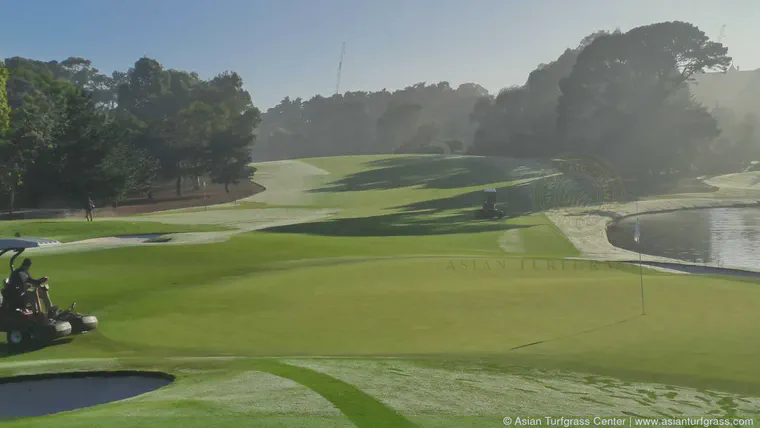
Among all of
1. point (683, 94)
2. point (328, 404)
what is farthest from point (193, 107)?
point (328, 404)

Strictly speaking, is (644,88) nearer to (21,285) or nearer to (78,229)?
(78,229)

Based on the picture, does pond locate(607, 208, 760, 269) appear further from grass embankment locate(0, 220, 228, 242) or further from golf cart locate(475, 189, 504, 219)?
grass embankment locate(0, 220, 228, 242)

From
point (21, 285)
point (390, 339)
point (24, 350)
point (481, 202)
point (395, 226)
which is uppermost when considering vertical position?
point (481, 202)

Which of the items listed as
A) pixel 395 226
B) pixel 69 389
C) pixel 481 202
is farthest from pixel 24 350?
pixel 481 202

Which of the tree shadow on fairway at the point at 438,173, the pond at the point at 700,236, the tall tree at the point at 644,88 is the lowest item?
the pond at the point at 700,236

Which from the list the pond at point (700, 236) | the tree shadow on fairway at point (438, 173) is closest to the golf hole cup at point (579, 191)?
the pond at point (700, 236)

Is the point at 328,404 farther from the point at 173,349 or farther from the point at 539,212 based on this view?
the point at 539,212

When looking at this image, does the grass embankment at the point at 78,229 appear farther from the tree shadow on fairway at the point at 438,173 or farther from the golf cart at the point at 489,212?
the tree shadow on fairway at the point at 438,173

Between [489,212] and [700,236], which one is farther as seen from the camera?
[489,212]
